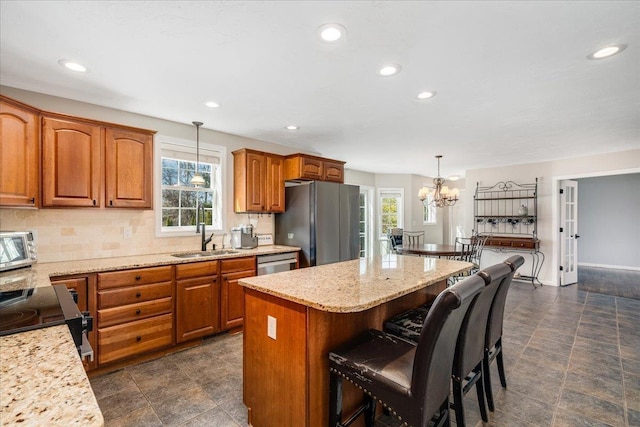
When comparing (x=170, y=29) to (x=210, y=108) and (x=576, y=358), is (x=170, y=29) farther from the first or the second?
(x=576, y=358)

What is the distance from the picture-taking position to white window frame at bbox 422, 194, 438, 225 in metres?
8.34

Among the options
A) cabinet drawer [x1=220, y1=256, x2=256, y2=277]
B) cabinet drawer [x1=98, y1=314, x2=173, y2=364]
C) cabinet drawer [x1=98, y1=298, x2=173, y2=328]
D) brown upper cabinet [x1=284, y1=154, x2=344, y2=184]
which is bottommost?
cabinet drawer [x1=98, y1=314, x2=173, y2=364]

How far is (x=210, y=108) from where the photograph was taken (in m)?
3.15

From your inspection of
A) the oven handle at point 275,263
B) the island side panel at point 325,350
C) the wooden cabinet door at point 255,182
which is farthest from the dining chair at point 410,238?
the island side panel at point 325,350

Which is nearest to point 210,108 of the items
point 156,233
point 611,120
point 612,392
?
point 156,233

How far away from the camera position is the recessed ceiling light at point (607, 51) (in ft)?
6.57

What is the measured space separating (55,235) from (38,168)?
66 centimetres

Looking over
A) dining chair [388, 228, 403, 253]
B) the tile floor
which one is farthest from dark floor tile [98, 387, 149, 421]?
dining chair [388, 228, 403, 253]

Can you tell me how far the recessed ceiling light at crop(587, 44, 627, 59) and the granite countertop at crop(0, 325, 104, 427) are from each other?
3.12 meters

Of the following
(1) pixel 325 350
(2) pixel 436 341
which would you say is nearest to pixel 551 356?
(2) pixel 436 341

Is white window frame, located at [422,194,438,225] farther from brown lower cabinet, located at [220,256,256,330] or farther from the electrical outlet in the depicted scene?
the electrical outlet

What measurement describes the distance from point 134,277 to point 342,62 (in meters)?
2.50

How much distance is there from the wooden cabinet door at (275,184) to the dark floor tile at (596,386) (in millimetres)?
3470

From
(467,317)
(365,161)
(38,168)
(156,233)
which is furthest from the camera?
(365,161)
